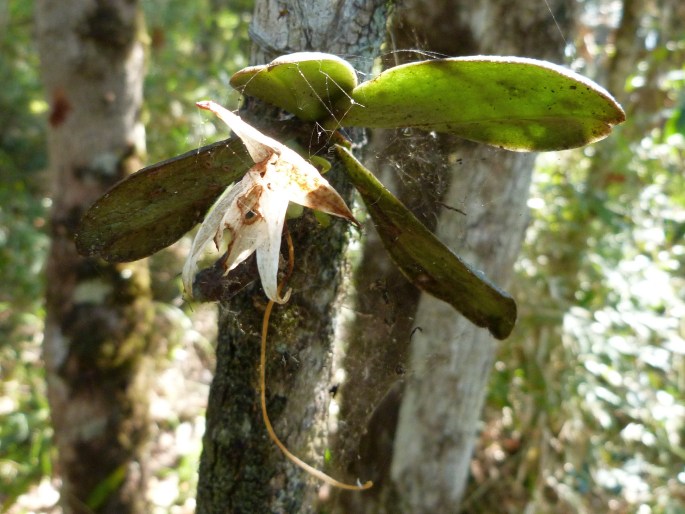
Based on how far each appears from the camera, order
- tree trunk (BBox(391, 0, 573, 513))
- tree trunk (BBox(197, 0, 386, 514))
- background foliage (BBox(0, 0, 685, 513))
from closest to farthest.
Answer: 1. tree trunk (BBox(197, 0, 386, 514))
2. tree trunk (BBox(391, 0, 573, 513))
3. background foliage (BBox(0, 0, 685, 513))

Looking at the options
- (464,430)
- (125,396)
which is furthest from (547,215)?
(125,396)

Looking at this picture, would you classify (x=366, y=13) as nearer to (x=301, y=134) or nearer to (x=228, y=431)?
(x=301, y=134)

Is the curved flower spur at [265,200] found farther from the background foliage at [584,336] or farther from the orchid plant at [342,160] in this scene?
the background foliage at [584,336]

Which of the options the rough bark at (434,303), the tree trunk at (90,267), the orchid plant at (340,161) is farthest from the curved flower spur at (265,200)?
the tree trunk at (90,267)

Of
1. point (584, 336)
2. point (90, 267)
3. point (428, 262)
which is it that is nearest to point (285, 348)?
point (428, 262)

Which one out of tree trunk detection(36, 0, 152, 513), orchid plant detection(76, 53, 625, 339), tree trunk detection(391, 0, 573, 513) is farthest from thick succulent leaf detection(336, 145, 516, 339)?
tree trunk detection(36, 0, 152, 513)

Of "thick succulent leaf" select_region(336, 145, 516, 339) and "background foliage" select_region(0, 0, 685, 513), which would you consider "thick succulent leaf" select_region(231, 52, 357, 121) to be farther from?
"background foliage" select_region(0, 0, 685, 513)

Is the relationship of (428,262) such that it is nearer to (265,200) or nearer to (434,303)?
(265,200)
